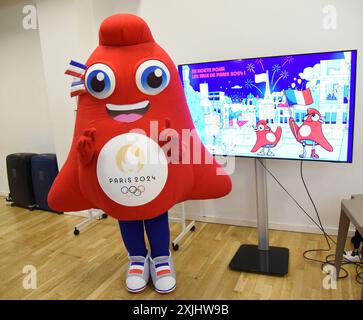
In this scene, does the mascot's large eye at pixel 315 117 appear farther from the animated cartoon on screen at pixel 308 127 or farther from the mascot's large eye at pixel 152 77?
the mascot's large eye at pixel 152 77

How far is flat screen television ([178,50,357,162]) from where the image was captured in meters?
1.66

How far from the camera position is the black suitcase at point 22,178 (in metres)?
3.25

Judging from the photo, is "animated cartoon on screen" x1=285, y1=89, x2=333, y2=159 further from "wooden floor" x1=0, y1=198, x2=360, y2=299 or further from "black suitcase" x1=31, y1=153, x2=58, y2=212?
"black suitcase" x1=31, y1=153, x2=58, y2=212

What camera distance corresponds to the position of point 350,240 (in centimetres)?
222

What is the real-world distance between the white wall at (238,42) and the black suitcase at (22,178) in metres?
0.63

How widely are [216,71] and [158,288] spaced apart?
1.33 metres

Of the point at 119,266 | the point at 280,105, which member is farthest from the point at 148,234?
the point at 280,105

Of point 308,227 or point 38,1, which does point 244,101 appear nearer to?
point 308,227

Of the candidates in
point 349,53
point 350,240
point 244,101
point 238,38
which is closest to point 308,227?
point 350,240

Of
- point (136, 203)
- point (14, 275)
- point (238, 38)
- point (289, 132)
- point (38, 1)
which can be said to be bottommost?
point (14, 275)

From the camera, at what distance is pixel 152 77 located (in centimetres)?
145

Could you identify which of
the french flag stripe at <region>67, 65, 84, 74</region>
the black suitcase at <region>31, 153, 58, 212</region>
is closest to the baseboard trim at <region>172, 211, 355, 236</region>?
the black suitcase at <region>31, 153, 58, 212</region>

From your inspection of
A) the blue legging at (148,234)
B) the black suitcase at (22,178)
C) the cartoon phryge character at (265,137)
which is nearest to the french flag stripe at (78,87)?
the blue legging at (148,234)

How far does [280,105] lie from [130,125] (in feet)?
2.83
